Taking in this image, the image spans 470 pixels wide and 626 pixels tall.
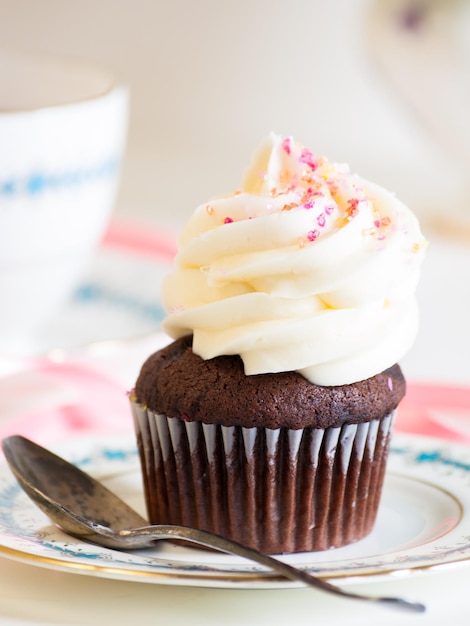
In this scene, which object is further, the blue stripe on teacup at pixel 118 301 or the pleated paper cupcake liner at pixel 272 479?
the blue stripe on teacup at pixel 118 301

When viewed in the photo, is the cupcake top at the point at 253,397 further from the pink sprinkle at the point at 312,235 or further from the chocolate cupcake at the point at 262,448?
the pink sprinkle at the point at 312,235

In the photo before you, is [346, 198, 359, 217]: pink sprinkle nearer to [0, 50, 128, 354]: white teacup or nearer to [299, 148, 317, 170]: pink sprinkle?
[299, 148, 317, 170]: pink sprinkle

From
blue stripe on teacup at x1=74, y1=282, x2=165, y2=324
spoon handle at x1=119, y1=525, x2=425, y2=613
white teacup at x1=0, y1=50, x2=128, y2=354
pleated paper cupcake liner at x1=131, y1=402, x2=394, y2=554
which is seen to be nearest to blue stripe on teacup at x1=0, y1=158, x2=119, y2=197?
white teacup at x1=0, y1=50, x2=128, y2=354

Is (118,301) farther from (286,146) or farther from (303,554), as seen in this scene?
(303,554)

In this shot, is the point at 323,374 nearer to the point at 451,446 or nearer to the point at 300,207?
the point at 300,207

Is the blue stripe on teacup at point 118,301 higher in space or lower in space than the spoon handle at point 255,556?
higher

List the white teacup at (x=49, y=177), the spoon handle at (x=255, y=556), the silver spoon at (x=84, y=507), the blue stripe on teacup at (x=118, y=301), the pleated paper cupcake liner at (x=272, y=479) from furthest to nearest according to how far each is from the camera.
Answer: the blue stripe on teacup at (x=118, y=301) < the white teacup at (x=49, y=177) < the pleated paper cupcake liner at (x=272, y=479) < the silver spoon at (x=84, y=507) < the spoon handle at (x=255, y=556)

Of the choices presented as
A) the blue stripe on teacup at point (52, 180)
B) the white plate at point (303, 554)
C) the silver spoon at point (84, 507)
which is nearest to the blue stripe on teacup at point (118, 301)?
the blue stripe on teacup at point (52, 180)
